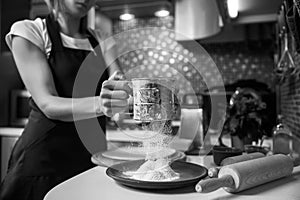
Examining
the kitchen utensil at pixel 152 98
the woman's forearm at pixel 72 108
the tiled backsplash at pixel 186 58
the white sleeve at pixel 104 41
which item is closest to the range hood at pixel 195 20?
the tiled backsplash at pixel 186 58

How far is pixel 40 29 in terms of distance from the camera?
3.12 ft

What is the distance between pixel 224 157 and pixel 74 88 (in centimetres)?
56

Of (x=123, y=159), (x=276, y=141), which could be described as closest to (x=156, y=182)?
(x=123, y=159)

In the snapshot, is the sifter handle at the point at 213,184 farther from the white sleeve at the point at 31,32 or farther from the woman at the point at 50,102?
the white sleeve at the point at 31,32

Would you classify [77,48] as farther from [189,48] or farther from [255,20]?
[189,48]

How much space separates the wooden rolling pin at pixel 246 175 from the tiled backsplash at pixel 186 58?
1453 mm

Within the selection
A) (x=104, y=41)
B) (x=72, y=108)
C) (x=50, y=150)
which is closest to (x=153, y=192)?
(x=72, y=108)

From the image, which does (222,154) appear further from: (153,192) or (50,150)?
(50,150)

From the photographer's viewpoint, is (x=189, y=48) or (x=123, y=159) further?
(x=189, y=48)

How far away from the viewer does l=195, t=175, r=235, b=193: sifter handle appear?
0.46 m

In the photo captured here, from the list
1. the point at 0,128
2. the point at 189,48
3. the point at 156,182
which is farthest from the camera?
the point at 189,48

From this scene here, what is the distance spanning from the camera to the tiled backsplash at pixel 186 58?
2.17 m

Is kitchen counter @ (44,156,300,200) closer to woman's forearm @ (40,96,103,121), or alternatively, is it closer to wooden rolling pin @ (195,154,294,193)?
wooden rolling pin @ (195,154,294,193)

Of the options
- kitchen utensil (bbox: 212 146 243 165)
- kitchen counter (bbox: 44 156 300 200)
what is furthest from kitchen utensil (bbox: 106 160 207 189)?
kitchen utensil (bbox: 212 146 243 165)
